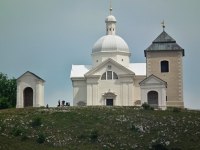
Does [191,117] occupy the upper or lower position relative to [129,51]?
lower

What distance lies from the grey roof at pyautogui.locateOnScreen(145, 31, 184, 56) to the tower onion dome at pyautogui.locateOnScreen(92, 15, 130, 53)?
19.9 ft

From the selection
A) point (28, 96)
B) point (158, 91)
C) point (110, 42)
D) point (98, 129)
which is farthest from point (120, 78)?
point (98, 129)

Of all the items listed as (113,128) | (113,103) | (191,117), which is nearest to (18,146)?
(113,128)

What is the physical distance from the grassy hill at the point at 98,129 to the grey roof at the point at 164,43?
13.6 metres

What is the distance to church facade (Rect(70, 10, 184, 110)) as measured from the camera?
10556 cm

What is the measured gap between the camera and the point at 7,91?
4860 inches

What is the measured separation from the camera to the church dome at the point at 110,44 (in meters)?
116

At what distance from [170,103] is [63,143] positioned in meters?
23.8

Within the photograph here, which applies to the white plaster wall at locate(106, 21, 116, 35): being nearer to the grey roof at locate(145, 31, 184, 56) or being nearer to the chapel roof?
the chapel roof

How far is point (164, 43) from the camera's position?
11156cm

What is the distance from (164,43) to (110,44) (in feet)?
26.2

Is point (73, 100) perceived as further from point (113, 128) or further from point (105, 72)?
point (113, 128)

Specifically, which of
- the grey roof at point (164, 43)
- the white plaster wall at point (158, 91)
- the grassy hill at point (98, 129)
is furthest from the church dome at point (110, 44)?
the grassy hill at point (98, 129)

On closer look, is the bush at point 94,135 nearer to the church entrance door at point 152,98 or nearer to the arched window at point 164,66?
the church entrance door at point 152,98
